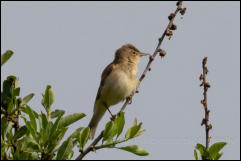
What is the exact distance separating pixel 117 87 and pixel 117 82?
9 cm

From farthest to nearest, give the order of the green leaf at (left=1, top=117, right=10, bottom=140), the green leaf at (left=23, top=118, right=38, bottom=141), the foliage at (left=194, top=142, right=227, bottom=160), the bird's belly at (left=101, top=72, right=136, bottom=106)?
1. the bird's belly at (left=101, top=72, right=136, bottom=106)
2. the foliage at (left=194, top=142, right=227, bottom=160)
3. the green leaf at (left=23, top=118, right=38, bottom=141)
4. the green leaf at (left=1, top=117, right=10, bottom=140)

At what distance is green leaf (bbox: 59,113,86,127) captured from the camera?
139 inches

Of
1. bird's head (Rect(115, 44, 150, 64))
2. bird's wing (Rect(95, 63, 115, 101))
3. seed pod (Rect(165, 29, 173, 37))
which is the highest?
bird's head (Rect(115, 44, 150, 64))

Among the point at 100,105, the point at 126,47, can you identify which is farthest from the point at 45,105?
the point at 126,47

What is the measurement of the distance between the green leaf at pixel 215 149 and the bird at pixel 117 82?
3887mm

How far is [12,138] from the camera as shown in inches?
128

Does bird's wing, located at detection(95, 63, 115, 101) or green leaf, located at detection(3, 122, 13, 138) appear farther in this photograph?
bird's wing, located at detection(95, 63, 115, 101)

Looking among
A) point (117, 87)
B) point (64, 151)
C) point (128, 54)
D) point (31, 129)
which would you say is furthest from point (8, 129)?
point (128, 54)

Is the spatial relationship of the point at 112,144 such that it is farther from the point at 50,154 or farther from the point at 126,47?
the point at 126,47

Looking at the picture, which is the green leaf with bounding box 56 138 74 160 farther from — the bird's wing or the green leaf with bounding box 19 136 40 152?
the bird's wing

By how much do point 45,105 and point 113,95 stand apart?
12.9ft

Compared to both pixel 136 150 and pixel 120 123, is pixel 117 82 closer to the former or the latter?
pixel 120 123

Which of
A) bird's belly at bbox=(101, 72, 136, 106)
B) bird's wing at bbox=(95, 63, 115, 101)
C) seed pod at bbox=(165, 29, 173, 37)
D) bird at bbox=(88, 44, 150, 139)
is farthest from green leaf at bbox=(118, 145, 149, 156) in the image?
bird's wing at bbox=(95, 63, 115, 101)

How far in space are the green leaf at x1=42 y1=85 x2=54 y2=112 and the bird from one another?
368 centimetres
